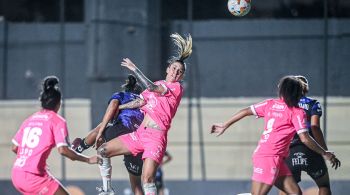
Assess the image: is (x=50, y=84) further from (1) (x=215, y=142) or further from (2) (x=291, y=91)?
(1) (x=215, y=142)

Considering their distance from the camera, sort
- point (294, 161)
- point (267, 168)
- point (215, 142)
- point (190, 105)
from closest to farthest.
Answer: point (267, 168) < point (294, 161) < point (215, 142) < point (190, 105)

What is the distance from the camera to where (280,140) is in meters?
9.71

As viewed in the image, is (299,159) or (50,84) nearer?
(50,84)

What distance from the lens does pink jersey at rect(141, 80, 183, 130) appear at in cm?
1038

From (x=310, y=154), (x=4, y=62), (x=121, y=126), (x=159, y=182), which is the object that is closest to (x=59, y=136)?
(x=121, y=126)

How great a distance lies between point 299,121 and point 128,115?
2436mm

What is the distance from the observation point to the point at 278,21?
49.0 ft

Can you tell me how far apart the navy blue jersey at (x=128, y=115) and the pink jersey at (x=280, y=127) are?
6.40 feet

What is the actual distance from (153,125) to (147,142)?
0.22 m

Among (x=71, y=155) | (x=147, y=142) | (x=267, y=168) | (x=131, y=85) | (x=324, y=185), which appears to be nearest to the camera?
(x=71, y=155)

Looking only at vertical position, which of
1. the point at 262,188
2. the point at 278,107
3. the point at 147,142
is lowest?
the point at 262,188

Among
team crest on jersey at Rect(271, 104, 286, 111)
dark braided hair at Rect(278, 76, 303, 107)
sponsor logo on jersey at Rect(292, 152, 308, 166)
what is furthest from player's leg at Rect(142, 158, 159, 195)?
sponsor logo on jersey at Rect(292, 152, 308, 166)

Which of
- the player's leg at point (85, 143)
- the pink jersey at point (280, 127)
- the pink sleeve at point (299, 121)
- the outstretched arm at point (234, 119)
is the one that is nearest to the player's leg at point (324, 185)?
the pink jersey at point (280, 127)

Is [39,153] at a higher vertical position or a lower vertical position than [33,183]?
higher
